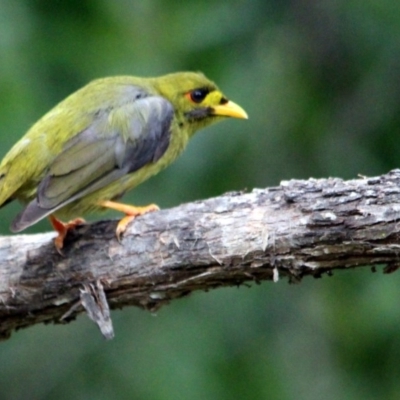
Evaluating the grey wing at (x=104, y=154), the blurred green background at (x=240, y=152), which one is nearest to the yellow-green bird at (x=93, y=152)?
the grey wing at (x=104, y=154)

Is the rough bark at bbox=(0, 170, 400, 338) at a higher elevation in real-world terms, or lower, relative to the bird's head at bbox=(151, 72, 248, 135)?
lower

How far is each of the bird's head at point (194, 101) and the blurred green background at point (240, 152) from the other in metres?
1.09

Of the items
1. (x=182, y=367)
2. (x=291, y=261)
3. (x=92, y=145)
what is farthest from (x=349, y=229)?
(x=182, y=367)

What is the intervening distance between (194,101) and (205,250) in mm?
1879

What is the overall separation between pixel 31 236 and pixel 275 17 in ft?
11.2

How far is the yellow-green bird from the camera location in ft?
20.7

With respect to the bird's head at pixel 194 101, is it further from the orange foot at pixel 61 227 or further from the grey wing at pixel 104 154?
the orange foot at pixel 61 227

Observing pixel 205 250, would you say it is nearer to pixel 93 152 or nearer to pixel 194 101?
pixel 93 152

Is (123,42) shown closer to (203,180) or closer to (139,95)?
(203,180)

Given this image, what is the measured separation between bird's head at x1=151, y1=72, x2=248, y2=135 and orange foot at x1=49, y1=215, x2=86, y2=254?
1.21m

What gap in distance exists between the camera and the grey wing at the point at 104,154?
20.3 ft

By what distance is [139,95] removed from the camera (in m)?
7.03

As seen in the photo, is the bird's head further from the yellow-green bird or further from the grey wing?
the grey wing

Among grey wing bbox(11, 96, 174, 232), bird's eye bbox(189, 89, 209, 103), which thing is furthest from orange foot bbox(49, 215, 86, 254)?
bird's eye bbox(189, 89, 209, 103)
